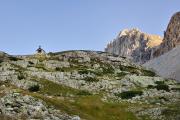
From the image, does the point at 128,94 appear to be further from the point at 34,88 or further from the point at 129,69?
the point at 129,69

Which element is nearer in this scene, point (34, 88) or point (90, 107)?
point (90, 107)

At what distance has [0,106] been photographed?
56344 mm

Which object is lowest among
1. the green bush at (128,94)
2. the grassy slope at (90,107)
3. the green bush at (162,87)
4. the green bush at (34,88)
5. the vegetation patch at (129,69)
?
the grassy slope at (90,107)

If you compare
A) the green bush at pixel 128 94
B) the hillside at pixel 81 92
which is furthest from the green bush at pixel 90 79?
the green bush at pixel 128 94

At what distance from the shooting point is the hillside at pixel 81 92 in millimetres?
59375

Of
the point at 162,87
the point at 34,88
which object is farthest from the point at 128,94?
the point at 34,88

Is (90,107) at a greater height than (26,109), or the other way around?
(26,109)

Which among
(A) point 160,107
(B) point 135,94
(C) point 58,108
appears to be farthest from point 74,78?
(C) point 58,108

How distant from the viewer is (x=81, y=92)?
312 feet

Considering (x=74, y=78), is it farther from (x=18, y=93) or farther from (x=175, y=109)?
(x=18, y=93)

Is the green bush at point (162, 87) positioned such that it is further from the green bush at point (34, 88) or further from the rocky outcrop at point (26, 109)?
the rocky outcrop at point (26, 109)

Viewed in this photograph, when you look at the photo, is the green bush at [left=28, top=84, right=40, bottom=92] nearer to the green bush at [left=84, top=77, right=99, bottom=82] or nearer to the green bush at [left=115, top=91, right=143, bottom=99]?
the green bush at [left=115, top=91, right=143, bottom=99]

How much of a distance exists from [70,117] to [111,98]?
3113cm

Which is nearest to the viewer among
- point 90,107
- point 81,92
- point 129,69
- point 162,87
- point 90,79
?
point 90,107
